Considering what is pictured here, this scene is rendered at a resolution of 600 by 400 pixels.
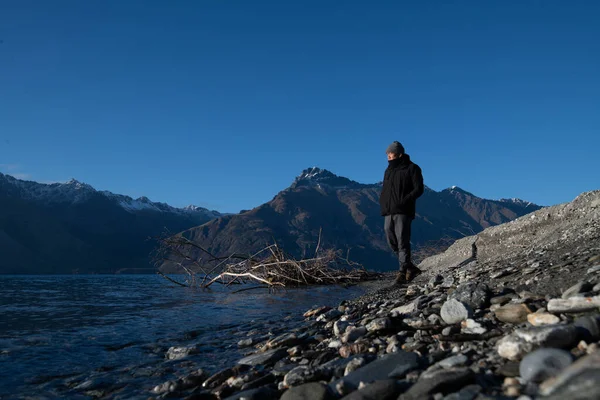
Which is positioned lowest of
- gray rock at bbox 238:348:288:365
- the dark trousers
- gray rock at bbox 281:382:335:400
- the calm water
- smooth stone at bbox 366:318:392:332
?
the calm water

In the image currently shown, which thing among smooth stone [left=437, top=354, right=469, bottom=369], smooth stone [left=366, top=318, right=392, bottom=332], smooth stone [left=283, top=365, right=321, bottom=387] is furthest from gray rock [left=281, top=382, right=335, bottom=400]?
smooth stone [left=366, top=318, right=392, bottom=332]

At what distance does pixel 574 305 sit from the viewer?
3066mm

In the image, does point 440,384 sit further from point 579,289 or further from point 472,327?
point 579,289

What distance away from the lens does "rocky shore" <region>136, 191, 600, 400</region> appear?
7.21ft

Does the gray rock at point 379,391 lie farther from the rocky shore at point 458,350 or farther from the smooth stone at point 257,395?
the smooth stone at point 257,395

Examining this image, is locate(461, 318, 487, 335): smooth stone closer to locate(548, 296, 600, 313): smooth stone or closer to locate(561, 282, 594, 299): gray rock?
locate(548, 296, 600, 313): smooth stone

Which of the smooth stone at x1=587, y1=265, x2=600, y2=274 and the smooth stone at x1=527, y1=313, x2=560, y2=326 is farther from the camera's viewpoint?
the smooth stone at x1=587, y1=265, x2=600, y2=274

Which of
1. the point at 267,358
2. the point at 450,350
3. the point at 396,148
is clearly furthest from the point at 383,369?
the point at 396,148

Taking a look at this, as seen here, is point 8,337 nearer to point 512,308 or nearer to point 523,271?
point 512,308

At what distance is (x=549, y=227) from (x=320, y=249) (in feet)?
31.9

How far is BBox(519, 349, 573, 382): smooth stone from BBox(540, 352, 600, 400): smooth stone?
240 millimetres

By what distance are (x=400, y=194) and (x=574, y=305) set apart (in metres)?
6.27

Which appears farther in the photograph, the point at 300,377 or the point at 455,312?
the point at 455,312

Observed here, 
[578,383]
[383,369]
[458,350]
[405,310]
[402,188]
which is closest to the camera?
[578,383]
